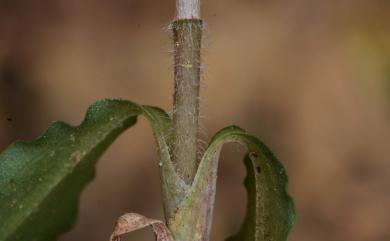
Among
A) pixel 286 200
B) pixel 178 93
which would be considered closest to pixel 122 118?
pixel 178 93

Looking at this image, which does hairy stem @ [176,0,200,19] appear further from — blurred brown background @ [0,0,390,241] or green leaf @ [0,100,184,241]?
blurred brown background @ [0,0,390,241]

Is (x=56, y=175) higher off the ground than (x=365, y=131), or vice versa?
(x=56, y=175)

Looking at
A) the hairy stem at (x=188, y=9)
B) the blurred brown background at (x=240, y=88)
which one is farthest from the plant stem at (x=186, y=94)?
the blurred brown background at (x=240, y=88)

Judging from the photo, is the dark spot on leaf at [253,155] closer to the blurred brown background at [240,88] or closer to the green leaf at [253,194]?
the green leaf at [253,194]

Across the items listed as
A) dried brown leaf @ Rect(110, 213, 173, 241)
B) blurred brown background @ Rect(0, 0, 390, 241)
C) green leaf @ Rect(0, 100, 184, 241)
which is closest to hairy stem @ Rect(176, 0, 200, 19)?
green leaf @ Rect(0, 100, 184, 241)

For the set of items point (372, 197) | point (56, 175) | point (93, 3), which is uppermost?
point (93, 3)

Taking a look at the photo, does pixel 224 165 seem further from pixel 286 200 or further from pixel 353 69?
pixel 286 200
